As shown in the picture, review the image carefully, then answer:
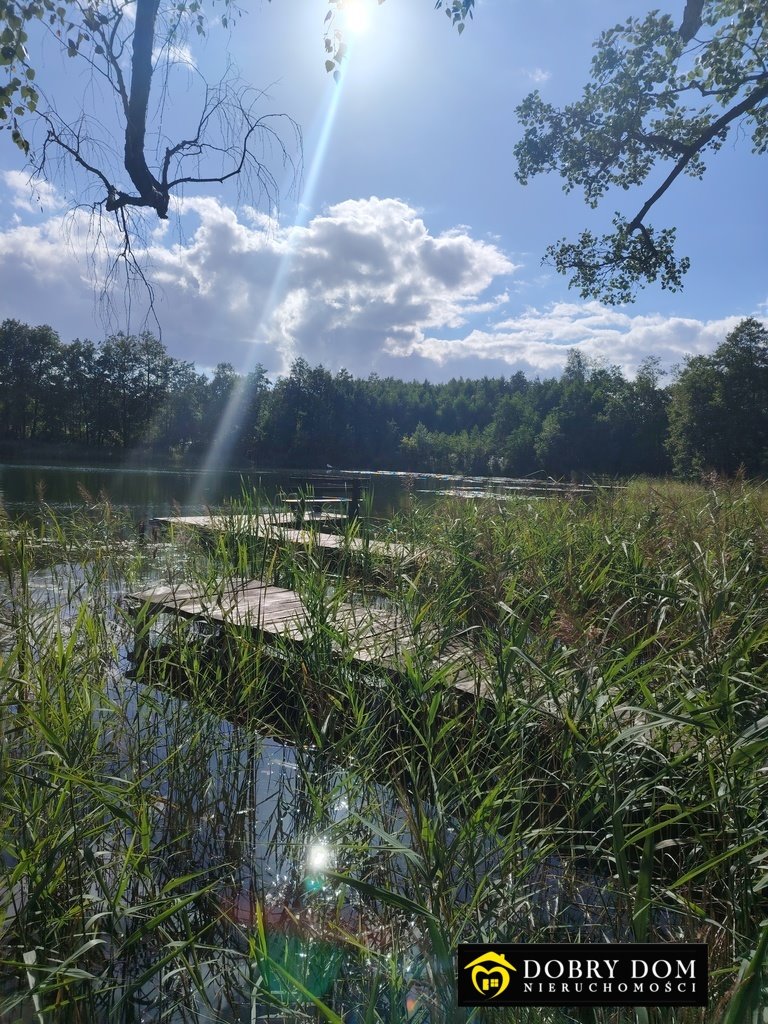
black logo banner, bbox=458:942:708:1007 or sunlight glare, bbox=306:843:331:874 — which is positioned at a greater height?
black logo banner, bbox=458:942:708:1007

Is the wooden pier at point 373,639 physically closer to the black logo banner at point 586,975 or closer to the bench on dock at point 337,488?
the black logo banner at point 586,975

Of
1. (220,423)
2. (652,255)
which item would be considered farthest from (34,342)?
(652,255)

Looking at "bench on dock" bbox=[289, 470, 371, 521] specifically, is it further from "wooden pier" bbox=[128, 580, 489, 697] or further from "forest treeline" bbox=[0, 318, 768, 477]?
"forest treeline" bbox=[0, 318, 768, 477]

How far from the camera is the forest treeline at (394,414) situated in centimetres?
3794

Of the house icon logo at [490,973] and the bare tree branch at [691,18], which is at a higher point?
the bare tree branch at [691,18]

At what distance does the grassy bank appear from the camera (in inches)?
62.8

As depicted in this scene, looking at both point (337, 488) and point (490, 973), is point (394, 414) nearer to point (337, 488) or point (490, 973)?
point (337, 488)

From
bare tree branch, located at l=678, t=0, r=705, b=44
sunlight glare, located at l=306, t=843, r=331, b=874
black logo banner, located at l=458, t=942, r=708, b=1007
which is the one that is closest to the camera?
black logo banner, located at l=458, t=942, r=708, b=1007

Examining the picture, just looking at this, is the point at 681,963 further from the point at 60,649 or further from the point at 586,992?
the point at 60,649

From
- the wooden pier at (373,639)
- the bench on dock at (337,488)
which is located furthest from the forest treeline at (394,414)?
the wooden pier at (373,639)

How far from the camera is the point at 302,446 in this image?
251 feet

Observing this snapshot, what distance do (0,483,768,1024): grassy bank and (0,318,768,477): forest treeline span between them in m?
36.8

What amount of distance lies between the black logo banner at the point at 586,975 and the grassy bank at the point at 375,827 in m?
0.05

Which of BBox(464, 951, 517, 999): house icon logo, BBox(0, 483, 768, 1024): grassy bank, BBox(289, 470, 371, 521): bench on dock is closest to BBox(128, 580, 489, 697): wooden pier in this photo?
BBox(0, 483, 768, 1024): grassy bank
